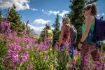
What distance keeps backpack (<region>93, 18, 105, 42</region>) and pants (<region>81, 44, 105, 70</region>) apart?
0.26 metres

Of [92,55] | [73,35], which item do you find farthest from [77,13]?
[92,55]

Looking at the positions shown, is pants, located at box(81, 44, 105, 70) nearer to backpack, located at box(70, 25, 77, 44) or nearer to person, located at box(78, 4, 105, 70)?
person, located at box(78, 4, 105, 70)

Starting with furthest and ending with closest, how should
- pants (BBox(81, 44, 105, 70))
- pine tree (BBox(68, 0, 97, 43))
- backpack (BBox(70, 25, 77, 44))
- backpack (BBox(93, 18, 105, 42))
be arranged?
pine tree (BBox(68, 0, 97, 43)), backpack (BBox(70, 25, 77, 44)), backpack (BBox(93, 18, 105, 42)), pants (BBox(81, 44, 105, 70))

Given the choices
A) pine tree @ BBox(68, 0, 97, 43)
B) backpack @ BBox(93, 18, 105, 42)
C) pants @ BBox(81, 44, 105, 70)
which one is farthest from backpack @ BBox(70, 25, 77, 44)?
pine tree @ BBox(68, 0, 97, 43)

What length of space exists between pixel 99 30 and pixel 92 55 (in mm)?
805

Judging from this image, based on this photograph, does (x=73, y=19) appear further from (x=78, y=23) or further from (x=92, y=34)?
(x=92, y=34)

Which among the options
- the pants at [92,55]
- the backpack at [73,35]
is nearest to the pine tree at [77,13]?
the backpack at [73,35]

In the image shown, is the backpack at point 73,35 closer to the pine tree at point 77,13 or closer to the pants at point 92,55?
the pants at point 92,55

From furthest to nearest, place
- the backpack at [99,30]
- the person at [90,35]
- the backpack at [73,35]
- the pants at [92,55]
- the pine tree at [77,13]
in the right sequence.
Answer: the pine tree at [77,13] → the backpack at [73,35] → the person at [90,35] → the backpack at [99,30] → the pants at [92,55]

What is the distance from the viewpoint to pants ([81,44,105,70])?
5542mm

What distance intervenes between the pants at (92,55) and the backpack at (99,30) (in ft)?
0.86

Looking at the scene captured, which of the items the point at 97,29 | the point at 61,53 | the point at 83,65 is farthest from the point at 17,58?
the point at 61,53

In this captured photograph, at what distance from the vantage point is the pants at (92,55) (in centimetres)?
554

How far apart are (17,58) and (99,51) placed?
2013mm
